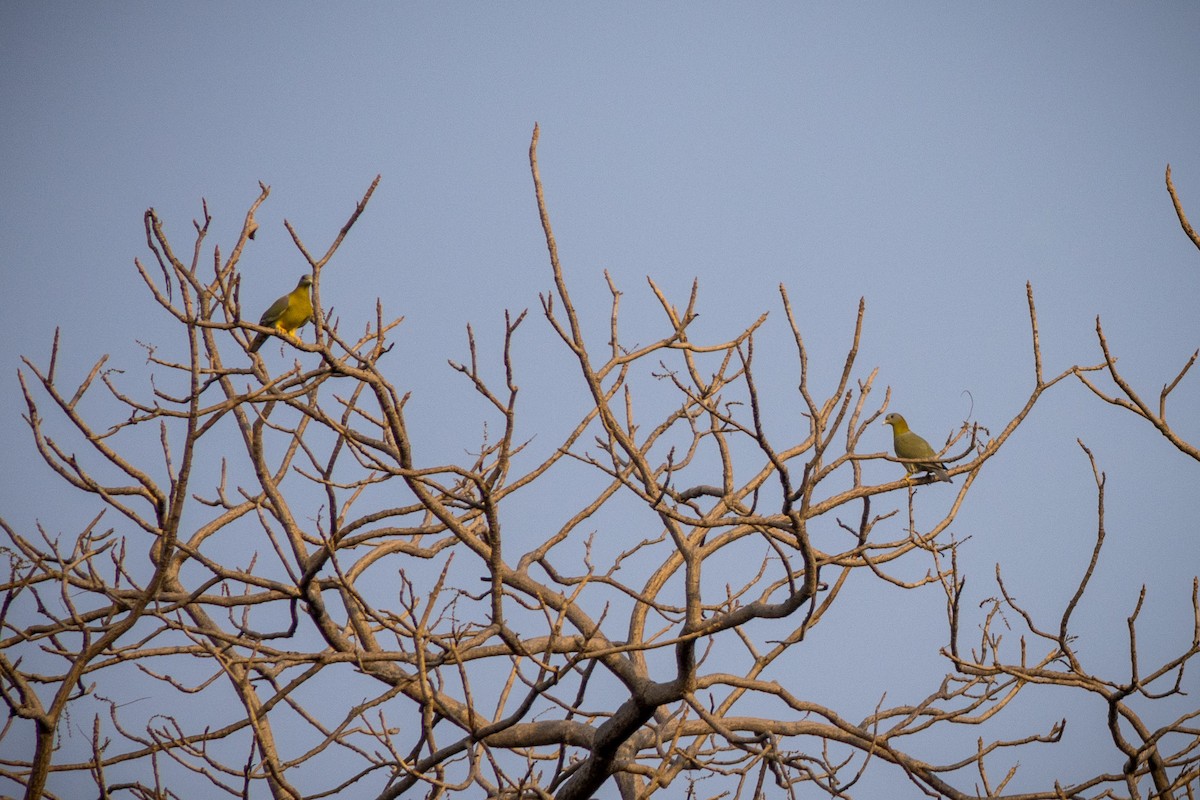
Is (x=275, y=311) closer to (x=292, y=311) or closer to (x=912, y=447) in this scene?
(x=292, y=311)

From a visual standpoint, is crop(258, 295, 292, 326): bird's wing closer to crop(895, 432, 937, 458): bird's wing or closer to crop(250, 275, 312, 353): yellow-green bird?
crop(250, 275, 312, 353): yellow-green bird

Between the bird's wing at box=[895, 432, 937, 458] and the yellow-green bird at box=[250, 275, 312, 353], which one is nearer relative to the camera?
the bird's wing at box=[895, 432, 937, 458]

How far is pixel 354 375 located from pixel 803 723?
2.10m

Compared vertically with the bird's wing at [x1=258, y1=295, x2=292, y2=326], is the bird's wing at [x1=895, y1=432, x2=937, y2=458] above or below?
below

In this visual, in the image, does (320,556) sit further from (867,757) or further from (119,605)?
(867,757)

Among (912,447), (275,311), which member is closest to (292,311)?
(275,311)

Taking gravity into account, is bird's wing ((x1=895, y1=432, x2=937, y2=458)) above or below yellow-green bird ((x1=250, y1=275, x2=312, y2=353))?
below

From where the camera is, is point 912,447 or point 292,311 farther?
point 292,311

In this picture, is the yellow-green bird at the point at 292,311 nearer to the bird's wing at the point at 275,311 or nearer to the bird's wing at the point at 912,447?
the bird's wing at the point at 275,311

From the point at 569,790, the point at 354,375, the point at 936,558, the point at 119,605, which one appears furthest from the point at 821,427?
the point at 119,605

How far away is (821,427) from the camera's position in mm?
2914

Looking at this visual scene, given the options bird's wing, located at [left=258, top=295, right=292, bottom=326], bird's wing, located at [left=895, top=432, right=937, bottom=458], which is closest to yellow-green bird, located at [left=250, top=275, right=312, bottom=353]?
bird's wing, located at [left=258, top=295, right=292, bottom=326]

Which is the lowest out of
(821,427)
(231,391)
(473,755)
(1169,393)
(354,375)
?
(473,755)

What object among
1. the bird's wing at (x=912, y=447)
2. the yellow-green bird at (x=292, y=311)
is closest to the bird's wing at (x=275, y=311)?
the yellow-green bird at (x=292, y=311)
